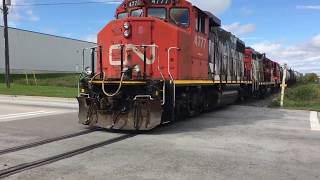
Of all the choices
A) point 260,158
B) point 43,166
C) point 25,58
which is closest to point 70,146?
point 43,166

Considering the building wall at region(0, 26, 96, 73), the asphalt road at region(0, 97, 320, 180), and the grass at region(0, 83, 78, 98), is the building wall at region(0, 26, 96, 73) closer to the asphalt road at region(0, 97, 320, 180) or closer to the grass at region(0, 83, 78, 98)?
the grass at region(0, 83, 78, 98)

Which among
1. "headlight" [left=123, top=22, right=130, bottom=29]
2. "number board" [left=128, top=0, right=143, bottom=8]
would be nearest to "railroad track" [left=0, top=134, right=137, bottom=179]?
"headlight" [left=123, top=22, right=130, bottom=29]

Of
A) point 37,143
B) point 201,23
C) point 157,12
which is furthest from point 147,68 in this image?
point 37,143

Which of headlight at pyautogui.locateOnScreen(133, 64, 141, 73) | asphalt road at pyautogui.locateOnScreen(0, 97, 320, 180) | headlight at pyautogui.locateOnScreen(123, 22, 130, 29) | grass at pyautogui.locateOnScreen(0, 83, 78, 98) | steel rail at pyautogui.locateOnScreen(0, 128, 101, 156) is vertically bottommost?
asphalt road at pyautogui.locateOnScreen(0, 97, 320, 180)

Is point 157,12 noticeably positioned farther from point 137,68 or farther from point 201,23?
point 137,68

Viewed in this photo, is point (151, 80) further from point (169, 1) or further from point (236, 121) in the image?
point (236, 121)

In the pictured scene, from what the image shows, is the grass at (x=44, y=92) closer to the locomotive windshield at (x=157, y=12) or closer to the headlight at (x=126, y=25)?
the locomotive windshield at (x=157, y=12)

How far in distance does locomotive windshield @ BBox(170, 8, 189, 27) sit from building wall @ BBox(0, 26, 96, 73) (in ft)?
139

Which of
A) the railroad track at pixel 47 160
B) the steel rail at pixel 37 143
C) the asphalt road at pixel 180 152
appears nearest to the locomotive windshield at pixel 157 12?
the asphalt road at pixel 180 152

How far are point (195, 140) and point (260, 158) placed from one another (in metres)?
2.18

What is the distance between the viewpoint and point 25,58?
63000 millimetres

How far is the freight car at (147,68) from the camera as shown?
37.2 ft

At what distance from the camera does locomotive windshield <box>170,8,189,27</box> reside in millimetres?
13297

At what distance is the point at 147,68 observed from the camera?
40.6 ft
